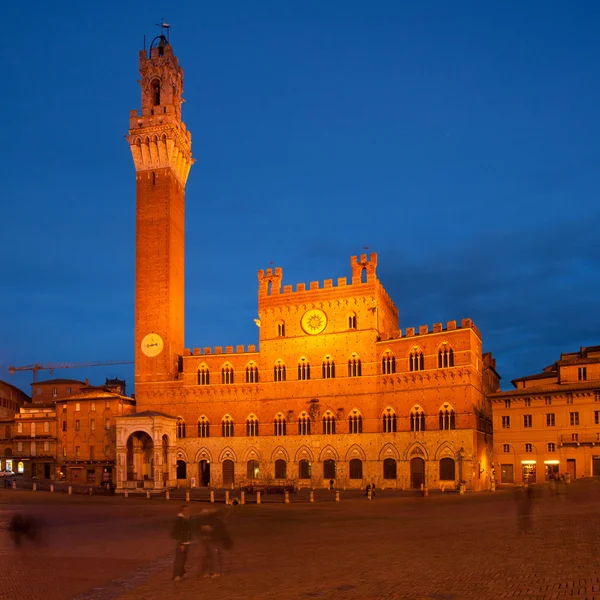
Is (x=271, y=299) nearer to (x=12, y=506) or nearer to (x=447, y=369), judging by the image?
(x=447, y=369)

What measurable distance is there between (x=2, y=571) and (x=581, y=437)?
45.6 m

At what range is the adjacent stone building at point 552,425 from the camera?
5450cm

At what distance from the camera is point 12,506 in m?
45.5

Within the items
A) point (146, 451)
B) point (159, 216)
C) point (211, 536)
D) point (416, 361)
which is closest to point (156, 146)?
point (159, 216)

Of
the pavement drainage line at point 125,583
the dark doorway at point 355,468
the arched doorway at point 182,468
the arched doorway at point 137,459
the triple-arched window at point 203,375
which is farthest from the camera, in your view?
the triple-arched window at point 203,375

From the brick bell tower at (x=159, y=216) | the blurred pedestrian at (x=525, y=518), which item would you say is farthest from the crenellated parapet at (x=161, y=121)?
the blurred pedestrian at (x=525, y=518)

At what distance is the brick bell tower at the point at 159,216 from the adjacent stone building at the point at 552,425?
30023 millimetres

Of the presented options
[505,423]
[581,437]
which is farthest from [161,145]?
[581,437]

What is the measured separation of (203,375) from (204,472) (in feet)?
28.7

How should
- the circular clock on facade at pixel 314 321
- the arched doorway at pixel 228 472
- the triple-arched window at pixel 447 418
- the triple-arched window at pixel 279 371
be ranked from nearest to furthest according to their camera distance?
the triple-arched window at pixel 447 418 < the circular clock on facade at pixel 314 321 < the triple-arched window at pixel 279 371 < the arched doorway at pixel 228 472

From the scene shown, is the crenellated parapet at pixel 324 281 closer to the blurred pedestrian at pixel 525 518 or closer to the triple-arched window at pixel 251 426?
the triple-arched window at pixel 251 426

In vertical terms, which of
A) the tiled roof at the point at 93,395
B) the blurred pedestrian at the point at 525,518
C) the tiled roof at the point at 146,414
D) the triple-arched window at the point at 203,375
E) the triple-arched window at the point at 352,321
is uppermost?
the triple-arched window at the point at 352,321

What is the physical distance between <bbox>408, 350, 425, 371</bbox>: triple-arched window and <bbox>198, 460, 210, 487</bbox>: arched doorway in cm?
2081

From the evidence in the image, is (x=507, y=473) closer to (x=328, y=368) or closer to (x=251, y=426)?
(x=328, y=368)
